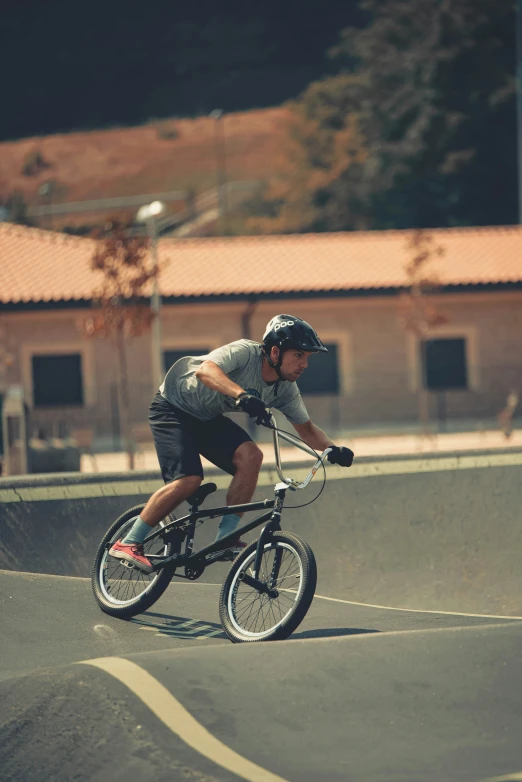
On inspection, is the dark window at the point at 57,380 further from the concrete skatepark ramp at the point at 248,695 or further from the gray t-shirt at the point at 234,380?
the gray t-shirt at the point at 234,380

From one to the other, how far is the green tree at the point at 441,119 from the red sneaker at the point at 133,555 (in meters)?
41.2

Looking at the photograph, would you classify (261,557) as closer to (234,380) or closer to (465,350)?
(234,380)

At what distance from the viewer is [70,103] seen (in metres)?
125

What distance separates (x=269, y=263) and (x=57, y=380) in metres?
6.93

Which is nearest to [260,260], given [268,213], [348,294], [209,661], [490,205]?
[348,294]

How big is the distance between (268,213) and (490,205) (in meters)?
29.4

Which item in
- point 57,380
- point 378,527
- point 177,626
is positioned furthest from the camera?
point 57,380

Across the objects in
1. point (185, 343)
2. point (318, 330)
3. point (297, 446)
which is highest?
point (318, 330)

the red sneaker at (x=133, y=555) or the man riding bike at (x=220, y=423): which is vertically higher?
the man riding bike at (x=220, y=423)

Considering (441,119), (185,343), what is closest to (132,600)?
(185,343)

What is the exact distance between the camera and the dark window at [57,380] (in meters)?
29.8

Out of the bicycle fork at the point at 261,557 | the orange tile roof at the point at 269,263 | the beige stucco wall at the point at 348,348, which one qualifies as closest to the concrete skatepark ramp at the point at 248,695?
the bicycle fork at the point at 261,557

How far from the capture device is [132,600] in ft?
19.5

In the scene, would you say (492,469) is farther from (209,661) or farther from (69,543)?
(209,661)
